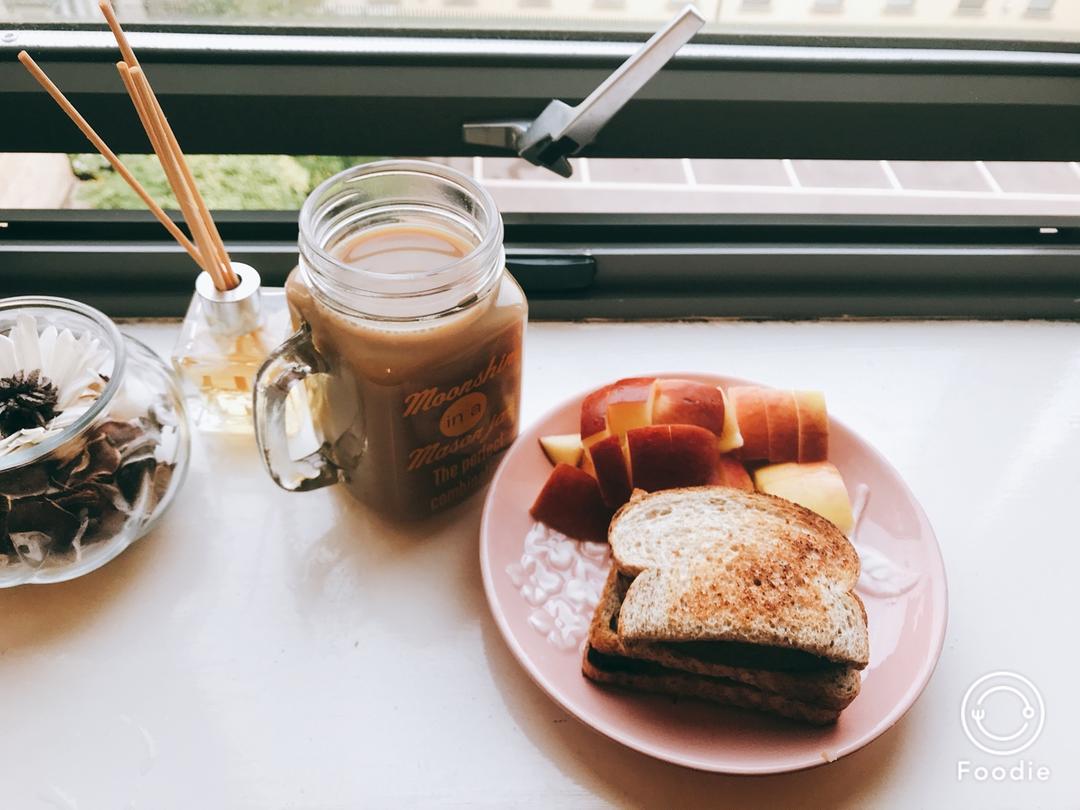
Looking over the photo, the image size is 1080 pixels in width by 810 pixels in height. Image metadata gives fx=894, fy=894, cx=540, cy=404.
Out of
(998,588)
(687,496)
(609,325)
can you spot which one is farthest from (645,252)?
(998,588)

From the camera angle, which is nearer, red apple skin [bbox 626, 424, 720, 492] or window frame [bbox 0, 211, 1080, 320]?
red apple skin [bbox 626, 424, 720, 492]

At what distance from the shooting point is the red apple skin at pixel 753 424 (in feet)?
2.19

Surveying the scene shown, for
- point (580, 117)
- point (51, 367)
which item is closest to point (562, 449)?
point (580, 117)

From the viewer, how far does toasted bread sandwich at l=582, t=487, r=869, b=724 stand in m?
0.53

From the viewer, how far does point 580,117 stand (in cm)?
67

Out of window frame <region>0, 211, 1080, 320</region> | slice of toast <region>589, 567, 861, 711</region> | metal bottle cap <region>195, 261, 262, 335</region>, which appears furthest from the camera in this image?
window frame <region>0, 211, 1080, 320</region>

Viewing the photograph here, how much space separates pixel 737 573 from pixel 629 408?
15cm

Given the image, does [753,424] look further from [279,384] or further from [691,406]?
[279,384]

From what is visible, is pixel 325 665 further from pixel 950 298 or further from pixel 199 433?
pixel 950 298

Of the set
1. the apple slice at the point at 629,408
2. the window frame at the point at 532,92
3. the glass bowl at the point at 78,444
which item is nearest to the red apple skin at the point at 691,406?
the apple slice at the point at 629,408

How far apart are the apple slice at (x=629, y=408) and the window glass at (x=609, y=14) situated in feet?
1.03
